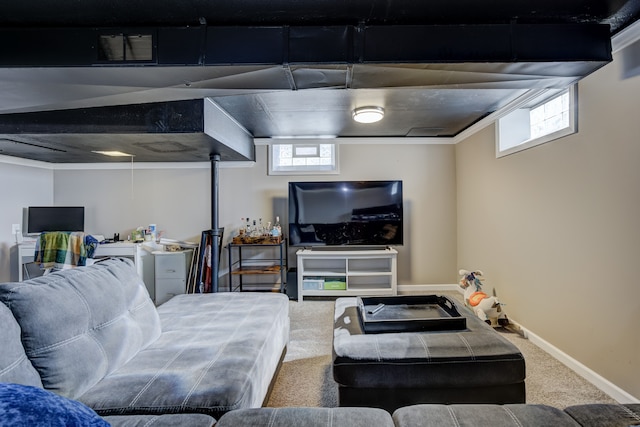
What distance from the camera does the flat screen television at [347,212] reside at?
409 cm

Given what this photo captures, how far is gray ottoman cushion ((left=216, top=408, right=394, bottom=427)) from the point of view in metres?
0.94

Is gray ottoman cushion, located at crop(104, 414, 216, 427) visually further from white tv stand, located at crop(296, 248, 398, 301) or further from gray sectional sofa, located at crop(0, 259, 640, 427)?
white tv stand, located at crop(296, 248, 398, 301)

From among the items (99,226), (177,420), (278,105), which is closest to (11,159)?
(99,226)

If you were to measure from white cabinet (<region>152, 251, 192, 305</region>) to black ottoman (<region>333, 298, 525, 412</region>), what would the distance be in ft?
9.84

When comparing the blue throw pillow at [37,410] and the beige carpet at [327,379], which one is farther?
the beige carpet at [327,379]

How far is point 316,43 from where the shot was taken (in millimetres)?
1758

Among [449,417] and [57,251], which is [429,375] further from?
[57,251]

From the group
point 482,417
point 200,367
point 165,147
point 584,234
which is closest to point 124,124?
point 165,147

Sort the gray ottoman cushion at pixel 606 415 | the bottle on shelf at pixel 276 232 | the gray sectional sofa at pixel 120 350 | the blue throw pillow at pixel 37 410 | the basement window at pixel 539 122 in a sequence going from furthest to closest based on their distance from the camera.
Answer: the bottle on shelf at pixel 276 232 < the basement window at pixel 539 122 < the gray sectional sofa at pixel 120 350 < the gray ottoman cushion at pixel 606 415 < the blue throw pillow at pixel 37 410

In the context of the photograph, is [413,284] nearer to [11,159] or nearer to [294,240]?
[294,240]

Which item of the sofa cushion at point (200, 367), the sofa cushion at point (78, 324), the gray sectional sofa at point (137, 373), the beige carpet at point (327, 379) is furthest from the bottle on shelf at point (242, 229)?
the sofa cushion at point (78, 324)

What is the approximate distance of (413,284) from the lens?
4375 mm

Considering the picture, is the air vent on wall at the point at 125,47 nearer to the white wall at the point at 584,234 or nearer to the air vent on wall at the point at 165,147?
the air vent on wall at the point at 165,147

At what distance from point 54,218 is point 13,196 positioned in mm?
503
